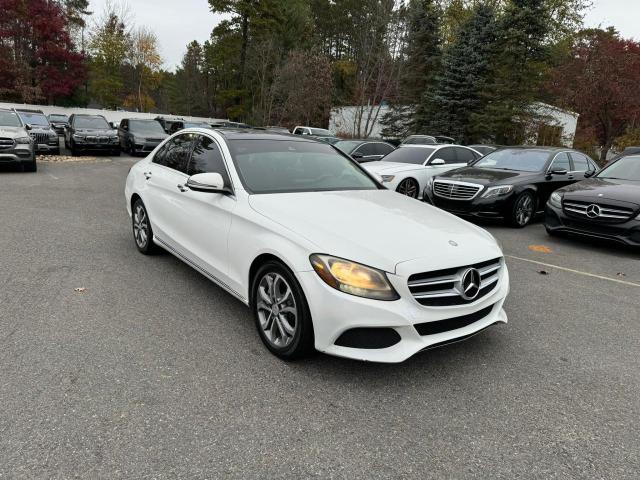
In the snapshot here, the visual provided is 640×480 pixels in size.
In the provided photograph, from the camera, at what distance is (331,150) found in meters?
4.97

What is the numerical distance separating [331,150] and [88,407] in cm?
333

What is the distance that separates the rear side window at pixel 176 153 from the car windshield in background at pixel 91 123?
16.6 meters

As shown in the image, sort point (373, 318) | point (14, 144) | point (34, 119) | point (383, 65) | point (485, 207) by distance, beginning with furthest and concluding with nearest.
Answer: point (383, 65) → point (34, 119) → point (14, 144) → point (485, 207) → point (373, 318)

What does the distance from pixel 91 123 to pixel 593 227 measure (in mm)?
19741

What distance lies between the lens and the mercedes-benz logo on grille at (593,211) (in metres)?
7.04

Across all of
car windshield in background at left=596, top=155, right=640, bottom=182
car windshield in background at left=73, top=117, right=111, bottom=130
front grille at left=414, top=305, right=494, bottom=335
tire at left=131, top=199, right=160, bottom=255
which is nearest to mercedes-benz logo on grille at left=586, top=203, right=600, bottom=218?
car windshield in background at left=596, top=155, right=640, bottom=182

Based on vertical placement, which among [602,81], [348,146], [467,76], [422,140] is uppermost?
[467,76]

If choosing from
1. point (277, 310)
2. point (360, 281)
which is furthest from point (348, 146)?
point (360, 281)

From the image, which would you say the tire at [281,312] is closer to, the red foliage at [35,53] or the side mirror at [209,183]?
the side mirror at [209,183]

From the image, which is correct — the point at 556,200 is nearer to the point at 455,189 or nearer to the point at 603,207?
the point at 603,207

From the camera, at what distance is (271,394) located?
2910 millimetres

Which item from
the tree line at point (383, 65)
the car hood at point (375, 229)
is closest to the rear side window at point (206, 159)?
the car hood at point (375, 229)

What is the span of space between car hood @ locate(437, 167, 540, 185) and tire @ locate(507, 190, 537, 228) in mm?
356

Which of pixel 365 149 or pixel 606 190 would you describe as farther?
pixel 365 149
